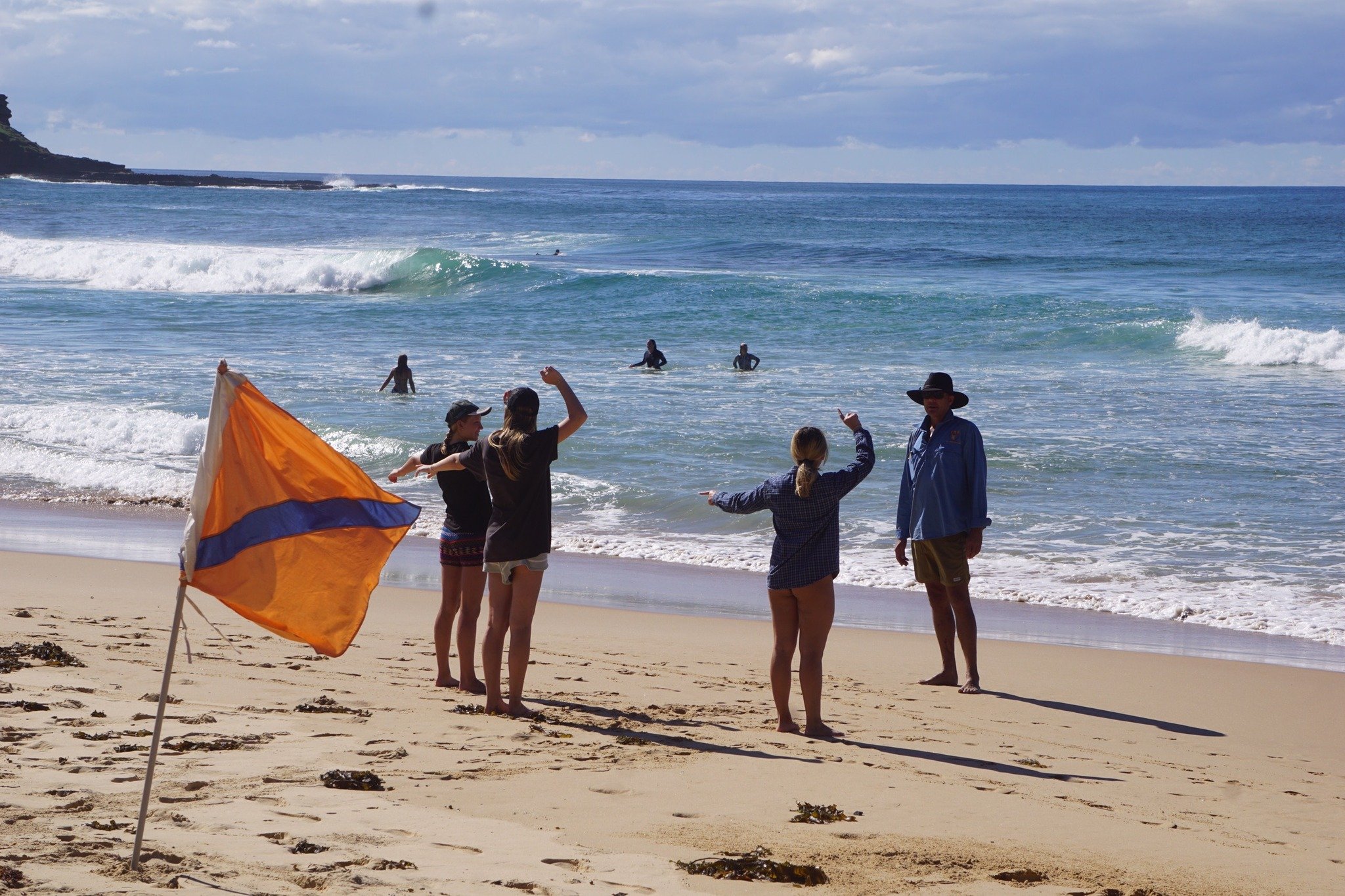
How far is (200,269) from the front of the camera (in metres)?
40.2

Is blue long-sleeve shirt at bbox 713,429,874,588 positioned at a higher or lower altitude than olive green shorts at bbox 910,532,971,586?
higher

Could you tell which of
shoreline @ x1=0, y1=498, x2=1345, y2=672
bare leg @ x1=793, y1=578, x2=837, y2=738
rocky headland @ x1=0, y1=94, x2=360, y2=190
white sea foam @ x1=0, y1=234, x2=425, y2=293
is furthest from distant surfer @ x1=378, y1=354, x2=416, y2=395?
rocky headland @ x1=0, y1=94, x2=360, y2=190

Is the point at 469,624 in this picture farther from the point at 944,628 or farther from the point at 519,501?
the point at 944,628

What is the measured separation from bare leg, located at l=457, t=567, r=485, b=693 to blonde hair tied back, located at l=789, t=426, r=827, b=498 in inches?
69.0

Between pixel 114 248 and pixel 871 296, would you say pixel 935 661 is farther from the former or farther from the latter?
pixel 114 248

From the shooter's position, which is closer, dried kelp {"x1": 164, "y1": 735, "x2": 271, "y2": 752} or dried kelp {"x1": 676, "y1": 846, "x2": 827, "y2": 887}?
dried kelp {"x1": 676, "y1": 846, "x2": 827, "y2": 887}

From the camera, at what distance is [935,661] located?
742cm

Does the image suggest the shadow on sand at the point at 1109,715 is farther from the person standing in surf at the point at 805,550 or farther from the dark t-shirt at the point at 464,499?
the dark t-shirt at the point at 464,499

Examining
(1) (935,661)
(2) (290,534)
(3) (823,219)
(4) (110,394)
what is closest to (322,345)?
(4) (110,394)

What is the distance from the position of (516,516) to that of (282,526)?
5.31ft

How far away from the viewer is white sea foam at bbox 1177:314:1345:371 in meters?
23.2

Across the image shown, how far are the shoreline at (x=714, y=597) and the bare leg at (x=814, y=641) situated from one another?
2.17m

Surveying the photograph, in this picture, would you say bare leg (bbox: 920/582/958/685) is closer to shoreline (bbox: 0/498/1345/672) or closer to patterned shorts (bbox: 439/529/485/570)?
shoreline (bbox: 0/498/1345/672)

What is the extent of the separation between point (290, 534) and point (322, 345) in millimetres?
21515
